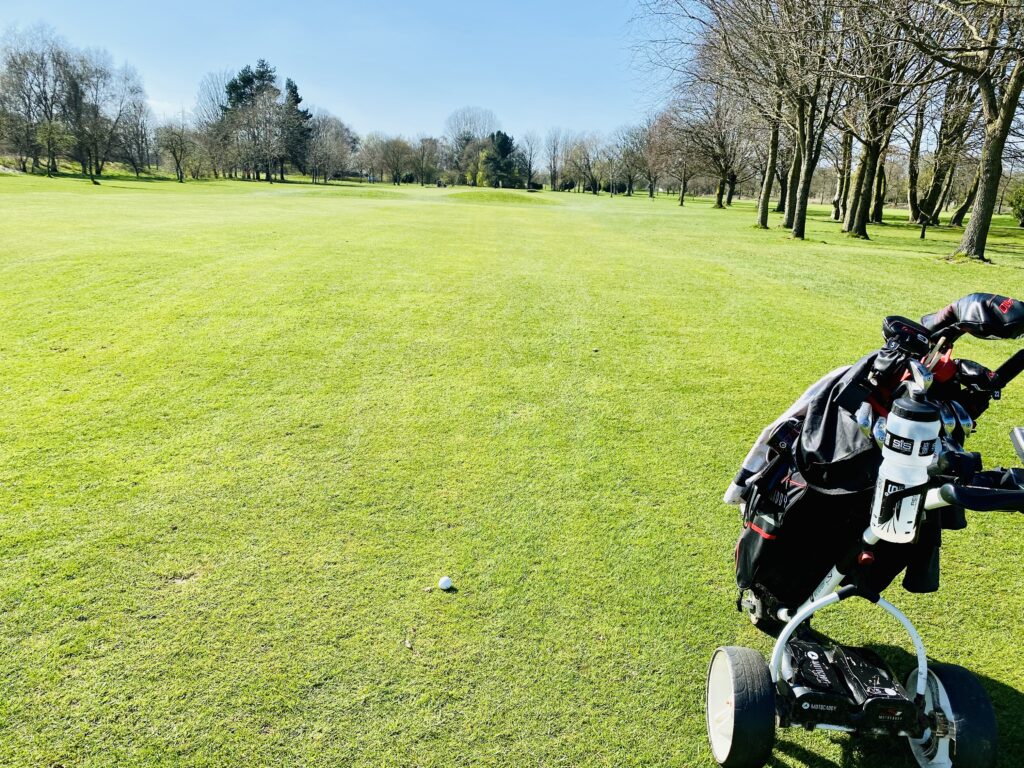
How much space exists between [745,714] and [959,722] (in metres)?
0.92

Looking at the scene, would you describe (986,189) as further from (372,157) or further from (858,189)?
(372,157)

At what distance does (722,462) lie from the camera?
5691 millimetres

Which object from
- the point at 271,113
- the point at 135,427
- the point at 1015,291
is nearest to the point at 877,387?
the point at 135,427

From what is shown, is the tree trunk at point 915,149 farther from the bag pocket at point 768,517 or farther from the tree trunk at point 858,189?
the bag pocket at point 768,517

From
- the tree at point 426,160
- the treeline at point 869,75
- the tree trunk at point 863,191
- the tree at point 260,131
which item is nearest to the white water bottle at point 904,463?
the treeline at point 869,75

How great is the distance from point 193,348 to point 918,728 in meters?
8.10

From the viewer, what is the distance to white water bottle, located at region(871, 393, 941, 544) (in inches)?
80.4

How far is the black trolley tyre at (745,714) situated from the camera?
2.65m

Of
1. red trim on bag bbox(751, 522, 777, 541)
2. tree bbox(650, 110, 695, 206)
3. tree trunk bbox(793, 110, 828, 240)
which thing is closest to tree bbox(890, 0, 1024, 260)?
tree trunk bbox(793, 110, 828, 240)

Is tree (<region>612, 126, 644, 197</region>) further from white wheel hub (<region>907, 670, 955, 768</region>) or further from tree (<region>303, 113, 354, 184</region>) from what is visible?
white wheel hub (<region>907, 670, 955, 768</region>)

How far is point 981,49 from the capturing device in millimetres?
13477

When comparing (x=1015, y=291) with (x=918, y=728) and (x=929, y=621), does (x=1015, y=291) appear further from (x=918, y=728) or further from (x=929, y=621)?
(x=918, y=728)

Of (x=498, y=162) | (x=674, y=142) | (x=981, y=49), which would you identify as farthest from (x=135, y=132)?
(x=981, y=49)

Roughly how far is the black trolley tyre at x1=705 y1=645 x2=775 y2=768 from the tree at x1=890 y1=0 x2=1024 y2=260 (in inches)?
615
